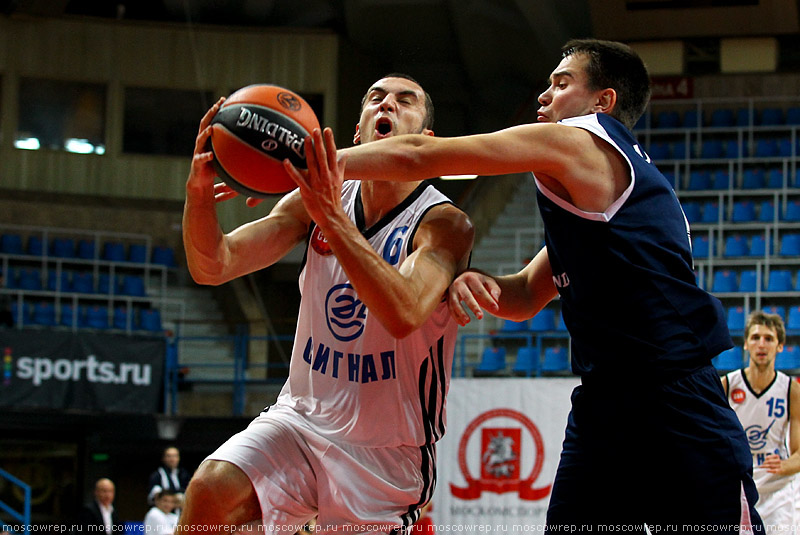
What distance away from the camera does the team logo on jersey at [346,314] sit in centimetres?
388

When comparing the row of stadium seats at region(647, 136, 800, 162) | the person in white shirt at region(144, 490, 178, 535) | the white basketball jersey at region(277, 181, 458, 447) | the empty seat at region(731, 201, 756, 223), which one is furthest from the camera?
the row of stadium seats at region(647, 136, 800, 162)

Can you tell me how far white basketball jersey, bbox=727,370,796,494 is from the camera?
776cm

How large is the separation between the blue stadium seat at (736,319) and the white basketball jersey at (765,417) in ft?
20.8

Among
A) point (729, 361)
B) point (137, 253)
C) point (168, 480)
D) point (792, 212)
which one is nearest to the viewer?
point (168, 480)

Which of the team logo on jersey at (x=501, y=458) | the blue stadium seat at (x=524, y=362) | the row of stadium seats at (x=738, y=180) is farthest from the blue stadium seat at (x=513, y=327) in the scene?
the team logo on jersey at (x=501, y=458)

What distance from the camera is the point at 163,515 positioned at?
11391 mm

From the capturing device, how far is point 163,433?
621 inches

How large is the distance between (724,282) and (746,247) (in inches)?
41.3

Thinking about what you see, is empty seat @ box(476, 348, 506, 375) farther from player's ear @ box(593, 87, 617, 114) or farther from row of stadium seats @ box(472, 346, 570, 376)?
player's ear @ box(593, 87, 617, 114)

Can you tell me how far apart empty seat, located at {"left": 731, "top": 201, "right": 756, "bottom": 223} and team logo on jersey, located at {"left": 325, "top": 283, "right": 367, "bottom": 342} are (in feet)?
44.4

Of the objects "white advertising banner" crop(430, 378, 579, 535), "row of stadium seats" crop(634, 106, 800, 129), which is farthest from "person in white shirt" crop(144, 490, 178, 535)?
"row of stadium seats" crop(634, 106, 800, 129)

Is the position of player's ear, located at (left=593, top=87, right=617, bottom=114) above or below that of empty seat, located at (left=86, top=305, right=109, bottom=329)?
above

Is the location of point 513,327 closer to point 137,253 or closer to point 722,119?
point 722,119

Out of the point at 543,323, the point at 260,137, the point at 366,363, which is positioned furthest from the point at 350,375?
the point at 543,323
